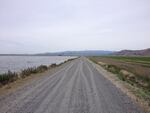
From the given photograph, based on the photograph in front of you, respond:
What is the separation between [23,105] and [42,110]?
4.30 ft

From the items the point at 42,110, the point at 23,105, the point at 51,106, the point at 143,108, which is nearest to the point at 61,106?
the point at 51,106

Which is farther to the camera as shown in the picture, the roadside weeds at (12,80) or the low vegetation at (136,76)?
the roadside weeds at (12,80)

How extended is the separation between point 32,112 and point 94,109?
2398 mm

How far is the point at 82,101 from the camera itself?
922 cm

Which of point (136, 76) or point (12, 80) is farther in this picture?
point (136, 76)

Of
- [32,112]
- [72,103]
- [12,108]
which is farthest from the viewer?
[72,103]

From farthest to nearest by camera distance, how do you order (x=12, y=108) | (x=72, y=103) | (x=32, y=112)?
(x=72, y=103), (x=12, y=108), (x=32, y=112)

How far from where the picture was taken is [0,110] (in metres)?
7.77

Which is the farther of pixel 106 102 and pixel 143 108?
pixel 106 102

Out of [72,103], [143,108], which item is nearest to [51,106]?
[72,103]

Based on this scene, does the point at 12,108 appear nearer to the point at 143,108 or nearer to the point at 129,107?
the point at 129,107

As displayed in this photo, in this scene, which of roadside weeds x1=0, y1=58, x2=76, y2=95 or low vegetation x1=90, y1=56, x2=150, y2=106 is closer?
low vegetation x1=90, y1=56, x2=150, y2=106

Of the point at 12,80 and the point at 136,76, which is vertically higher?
the point at 12,80

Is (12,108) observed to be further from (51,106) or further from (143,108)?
(143,108)
